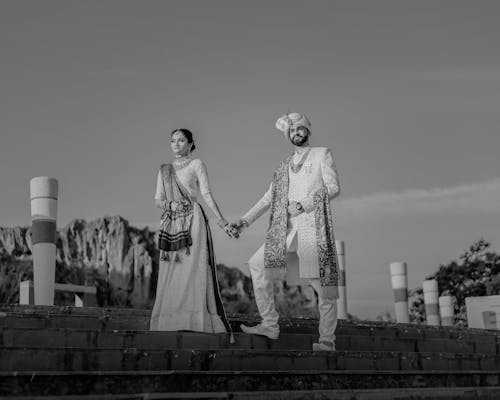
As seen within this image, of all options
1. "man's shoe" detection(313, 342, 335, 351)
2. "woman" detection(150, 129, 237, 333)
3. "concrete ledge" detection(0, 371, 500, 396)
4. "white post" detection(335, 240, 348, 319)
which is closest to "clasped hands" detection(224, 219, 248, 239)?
"woman" detection(150, 129, 237, 333)

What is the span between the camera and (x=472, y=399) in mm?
5996

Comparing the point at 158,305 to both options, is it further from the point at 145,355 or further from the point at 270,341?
the point at 145,355

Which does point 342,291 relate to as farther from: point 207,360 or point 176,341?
point 207,360

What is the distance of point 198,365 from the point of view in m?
4.98

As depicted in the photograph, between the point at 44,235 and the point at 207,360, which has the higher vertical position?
the point at 44,235

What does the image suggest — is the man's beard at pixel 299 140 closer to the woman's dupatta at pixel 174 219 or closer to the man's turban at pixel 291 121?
the man's turban at pixel 291 121

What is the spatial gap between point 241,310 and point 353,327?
34150mm

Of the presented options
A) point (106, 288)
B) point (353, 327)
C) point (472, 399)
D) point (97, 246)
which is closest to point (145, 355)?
point (472, 399)

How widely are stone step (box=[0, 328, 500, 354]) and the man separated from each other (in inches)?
8.2

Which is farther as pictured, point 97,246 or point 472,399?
point 97,246

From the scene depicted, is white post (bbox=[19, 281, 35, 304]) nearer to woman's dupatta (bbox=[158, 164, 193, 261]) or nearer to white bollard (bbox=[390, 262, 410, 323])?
woman's dupatta (bbox=[158, 164, 193, 261])

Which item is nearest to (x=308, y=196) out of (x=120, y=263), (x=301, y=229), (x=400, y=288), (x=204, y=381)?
(x=301, y=229)

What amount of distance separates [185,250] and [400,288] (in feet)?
33.6

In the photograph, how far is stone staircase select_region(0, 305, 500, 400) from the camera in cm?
414
